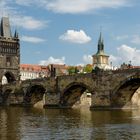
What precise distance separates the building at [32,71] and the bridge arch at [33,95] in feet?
302

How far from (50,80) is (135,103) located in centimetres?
1839

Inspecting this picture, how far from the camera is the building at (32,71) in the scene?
→ 182 m

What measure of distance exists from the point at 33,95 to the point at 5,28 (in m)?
30.5

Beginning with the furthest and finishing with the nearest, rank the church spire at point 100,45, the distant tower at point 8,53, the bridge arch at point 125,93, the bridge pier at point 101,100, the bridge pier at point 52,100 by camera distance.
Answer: the church spire at point 100,45, the distant tower at point 8,53, the bridge pier at point 52,100, the bridge pier at point 101,100, the bridge arch at point 125,93

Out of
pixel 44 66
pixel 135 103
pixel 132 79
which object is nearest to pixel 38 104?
pixel 135 103

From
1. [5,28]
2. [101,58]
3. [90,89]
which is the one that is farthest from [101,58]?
[90,89]

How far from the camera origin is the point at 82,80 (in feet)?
225

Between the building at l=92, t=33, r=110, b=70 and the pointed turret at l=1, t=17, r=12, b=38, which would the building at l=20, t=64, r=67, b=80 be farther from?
the pointed turret at l=1, t=17, r=12, b=38

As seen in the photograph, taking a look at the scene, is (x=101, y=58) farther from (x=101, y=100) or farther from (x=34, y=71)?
(x=101, y=100)

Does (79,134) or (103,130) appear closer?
(79,134)

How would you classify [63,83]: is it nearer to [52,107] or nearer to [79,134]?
[52,107]

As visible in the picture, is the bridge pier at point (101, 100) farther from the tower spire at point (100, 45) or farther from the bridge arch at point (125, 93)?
the tower spire at point (100, 45)

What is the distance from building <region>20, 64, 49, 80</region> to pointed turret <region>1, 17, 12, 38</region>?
67.4 m

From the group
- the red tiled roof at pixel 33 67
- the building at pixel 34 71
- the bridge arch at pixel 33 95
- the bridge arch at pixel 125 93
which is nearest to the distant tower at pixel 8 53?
the bridge arch at pixel 33 95
